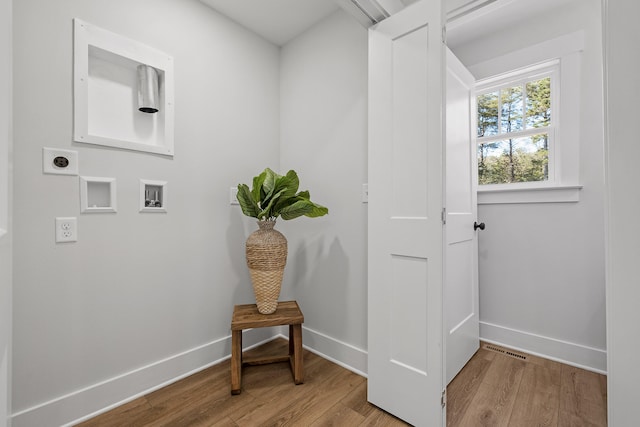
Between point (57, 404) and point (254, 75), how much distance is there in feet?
7.58

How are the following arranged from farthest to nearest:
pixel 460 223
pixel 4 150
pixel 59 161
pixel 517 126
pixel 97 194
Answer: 1. pixel 517 126
2. pixel 460 223
3. pixel 97 194
4. pixel 59 161
5. pixel 4 150

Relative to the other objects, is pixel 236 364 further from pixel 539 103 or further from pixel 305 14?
pixel 539 103

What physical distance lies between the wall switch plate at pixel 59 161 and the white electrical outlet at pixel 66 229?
0.76ft

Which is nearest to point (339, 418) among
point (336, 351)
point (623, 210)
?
point (336, 351)

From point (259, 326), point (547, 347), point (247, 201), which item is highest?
point (247, 201)

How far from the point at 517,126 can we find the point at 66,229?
10.0ft

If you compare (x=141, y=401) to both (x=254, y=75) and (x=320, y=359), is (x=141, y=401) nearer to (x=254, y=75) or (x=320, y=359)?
(x=320, y=359)

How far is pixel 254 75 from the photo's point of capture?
2.20m

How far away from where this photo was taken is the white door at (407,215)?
1318 millimetres

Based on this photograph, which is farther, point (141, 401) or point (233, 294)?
point (233, 294)

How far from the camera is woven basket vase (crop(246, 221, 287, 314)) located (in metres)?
1.73

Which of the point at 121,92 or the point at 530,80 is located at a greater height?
the point at 530,80

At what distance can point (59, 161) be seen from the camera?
1357 mm

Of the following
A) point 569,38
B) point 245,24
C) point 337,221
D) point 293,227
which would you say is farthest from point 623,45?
point 245,24
